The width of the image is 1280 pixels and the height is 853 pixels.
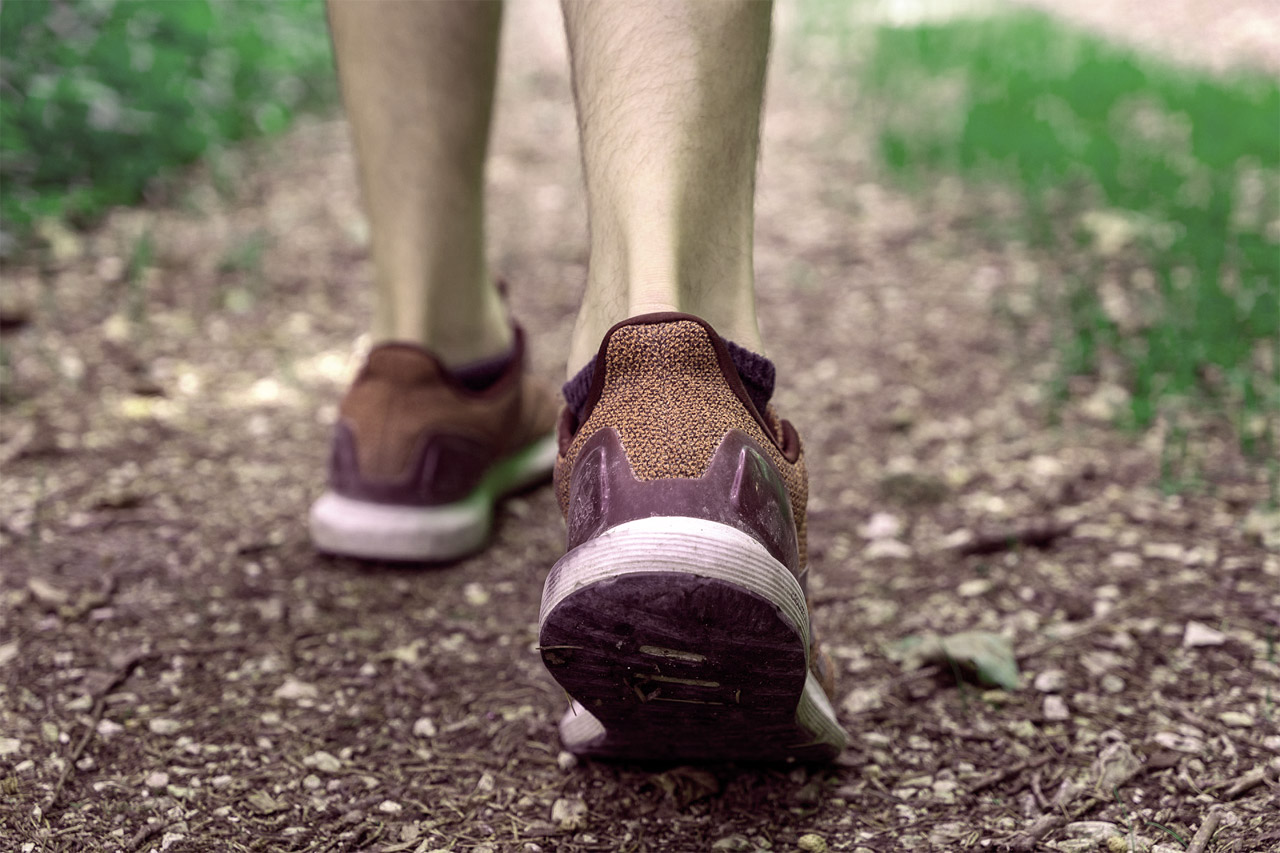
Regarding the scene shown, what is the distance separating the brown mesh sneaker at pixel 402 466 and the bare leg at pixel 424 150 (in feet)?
0.27

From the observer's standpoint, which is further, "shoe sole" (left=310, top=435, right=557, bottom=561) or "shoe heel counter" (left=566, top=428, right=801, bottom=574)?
"shoe sole" (left=310, top=435, right=557, bottom=561)

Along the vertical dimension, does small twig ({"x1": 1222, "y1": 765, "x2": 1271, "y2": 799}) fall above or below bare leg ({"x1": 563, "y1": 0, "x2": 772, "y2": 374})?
below

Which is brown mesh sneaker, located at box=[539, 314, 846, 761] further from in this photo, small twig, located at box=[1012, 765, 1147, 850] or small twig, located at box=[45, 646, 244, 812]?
small twig, located at box=[45, 646, 244, 812]

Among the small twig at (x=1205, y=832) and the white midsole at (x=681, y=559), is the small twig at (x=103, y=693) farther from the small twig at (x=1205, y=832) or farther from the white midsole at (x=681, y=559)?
the small twig at (x=1205, y=832)

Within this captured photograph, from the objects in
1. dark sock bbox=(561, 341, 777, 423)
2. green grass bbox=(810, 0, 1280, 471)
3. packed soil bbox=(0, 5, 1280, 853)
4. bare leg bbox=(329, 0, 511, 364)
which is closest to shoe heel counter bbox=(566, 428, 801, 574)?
dark sock bbox=(561, 341, 777, 423)

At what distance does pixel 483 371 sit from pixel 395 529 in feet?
1.00

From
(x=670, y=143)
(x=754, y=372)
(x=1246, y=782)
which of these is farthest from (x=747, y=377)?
(x=1246, y=782)

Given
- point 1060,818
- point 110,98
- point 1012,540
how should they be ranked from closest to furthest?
point 1060,818
point 1012,540
point 110,98

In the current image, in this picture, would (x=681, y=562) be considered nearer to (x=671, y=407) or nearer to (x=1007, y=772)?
(x=671, y=407)

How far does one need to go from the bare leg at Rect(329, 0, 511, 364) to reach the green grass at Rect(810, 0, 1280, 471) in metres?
1.24

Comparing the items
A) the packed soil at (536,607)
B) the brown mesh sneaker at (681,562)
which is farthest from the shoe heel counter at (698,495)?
the packed soil at (536,607)

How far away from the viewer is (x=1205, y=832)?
104 centimetres

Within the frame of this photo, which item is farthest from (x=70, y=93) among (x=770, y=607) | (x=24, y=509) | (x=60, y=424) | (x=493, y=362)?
(x=770, y=607)

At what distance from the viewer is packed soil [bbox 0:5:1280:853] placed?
1.12 meters
